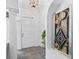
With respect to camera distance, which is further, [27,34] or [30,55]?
[27,34]

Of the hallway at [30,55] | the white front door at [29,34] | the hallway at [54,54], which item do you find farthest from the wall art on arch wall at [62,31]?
the white front door at [29,34]

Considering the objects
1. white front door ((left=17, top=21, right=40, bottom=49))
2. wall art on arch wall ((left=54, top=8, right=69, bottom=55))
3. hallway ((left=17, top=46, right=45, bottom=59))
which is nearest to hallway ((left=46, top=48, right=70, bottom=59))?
wall art on arch wall ((left=54, top=8, right=69, bottom=55))

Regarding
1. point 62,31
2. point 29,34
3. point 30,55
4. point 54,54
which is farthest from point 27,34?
point 62,31

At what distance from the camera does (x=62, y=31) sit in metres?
3.08

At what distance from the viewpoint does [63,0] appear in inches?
123

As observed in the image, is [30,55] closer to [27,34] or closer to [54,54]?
[27,34]

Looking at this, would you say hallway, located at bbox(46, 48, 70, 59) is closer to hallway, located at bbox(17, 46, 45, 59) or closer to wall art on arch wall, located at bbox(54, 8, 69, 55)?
wall art on arch wall, located at bbox(54, 8, 69, 55)

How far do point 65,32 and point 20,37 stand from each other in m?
6.81

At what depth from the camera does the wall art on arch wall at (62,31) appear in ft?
9.34

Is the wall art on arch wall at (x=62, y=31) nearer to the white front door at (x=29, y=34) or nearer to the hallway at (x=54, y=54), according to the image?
the hallway at (x=54, y=54)

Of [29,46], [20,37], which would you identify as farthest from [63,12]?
[29,46]
